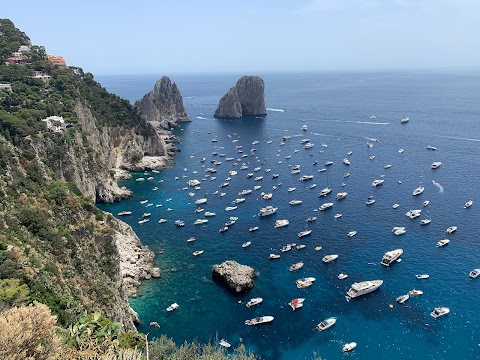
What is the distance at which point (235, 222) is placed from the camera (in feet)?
251

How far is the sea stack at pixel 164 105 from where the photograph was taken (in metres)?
174

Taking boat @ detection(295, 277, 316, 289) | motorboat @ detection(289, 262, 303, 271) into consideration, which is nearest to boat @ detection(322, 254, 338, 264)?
motorboat @ detection(289, 262, 303, 271)

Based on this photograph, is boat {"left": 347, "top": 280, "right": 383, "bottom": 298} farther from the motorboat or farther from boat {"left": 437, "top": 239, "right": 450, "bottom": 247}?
boat {"left": 437, "top": 239, "right": 450, "bottom": 247}

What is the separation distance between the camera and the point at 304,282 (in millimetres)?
55312

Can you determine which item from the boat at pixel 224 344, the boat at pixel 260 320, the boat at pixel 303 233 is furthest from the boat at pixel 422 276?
the boat at pixel 224 344

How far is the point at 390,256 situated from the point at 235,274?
84.3 feet

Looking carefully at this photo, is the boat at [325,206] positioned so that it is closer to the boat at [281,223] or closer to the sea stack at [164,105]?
the boat at [281,223]

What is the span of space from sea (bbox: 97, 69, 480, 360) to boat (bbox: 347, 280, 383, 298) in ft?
2.91

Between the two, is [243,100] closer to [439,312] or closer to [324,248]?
[324,248]

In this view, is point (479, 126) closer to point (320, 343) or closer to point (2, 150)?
point (320, 343)

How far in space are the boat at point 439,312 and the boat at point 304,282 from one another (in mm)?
16153

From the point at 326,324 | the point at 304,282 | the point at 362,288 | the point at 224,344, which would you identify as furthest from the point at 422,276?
the point at 224,344

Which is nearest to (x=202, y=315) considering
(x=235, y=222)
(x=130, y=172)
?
(x=235, y=222)

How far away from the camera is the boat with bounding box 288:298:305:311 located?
Answer: 50750 mm
